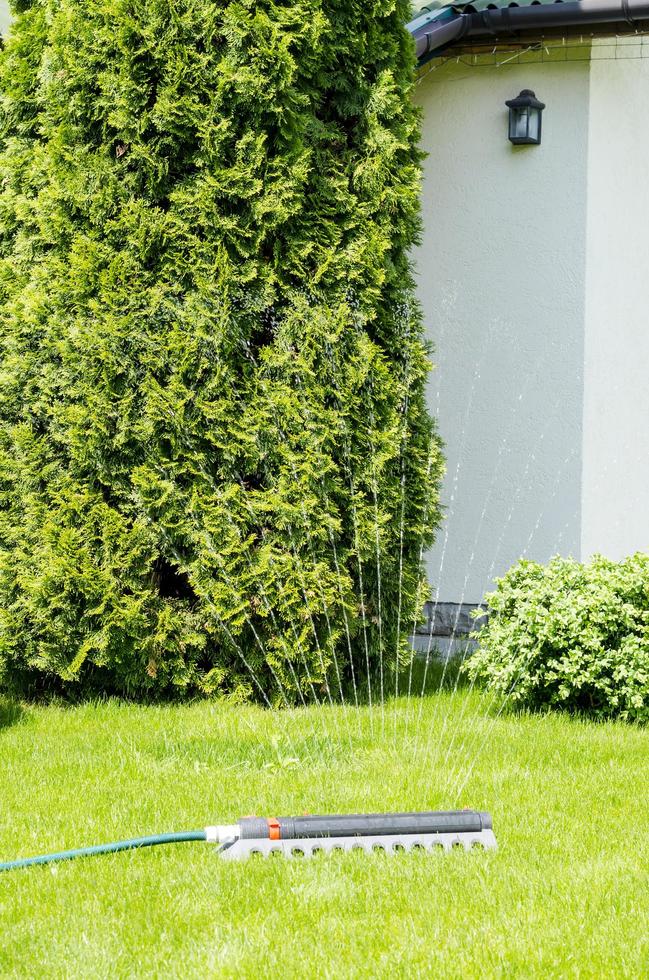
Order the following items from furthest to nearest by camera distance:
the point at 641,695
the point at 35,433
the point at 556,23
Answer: the point at 556,23 < the point at 35,433 < the point at 641,695

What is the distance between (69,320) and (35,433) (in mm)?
607

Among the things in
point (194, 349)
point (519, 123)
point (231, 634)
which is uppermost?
point (519, 123)

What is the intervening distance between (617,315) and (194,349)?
3.51 metres

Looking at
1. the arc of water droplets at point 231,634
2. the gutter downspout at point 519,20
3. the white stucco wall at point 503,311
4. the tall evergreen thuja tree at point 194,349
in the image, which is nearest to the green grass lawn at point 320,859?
the arc of water droplets at point 231,634

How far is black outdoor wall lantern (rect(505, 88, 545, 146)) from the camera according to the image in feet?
24.7

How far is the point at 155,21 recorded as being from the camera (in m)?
5.48

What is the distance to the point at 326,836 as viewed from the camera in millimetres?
3586

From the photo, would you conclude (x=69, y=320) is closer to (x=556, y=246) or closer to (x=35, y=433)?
(x=35, y=433)

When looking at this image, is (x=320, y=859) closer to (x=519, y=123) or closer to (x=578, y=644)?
(x=578, y=644)

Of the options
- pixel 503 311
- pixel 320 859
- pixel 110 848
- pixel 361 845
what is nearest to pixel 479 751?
pixel 361 845

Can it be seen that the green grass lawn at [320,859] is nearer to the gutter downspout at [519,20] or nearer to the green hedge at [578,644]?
the green hedge at [578,644]

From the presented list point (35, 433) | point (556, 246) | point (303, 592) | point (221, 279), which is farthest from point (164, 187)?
point (556, 246)

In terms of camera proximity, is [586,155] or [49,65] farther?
[586,155]

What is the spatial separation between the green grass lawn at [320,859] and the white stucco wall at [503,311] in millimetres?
2450
